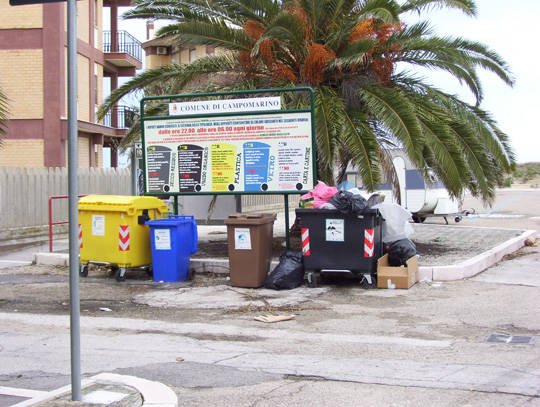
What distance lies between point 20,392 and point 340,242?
589cm

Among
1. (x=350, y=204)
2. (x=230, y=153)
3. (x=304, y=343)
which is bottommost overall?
(x=304, y=343)

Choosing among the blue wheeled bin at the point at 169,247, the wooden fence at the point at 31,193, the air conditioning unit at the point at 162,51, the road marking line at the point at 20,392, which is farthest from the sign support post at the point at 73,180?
the air conditioning unit at the point at 162,51

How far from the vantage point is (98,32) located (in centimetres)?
3011

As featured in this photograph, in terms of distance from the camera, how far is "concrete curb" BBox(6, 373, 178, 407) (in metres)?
4.58

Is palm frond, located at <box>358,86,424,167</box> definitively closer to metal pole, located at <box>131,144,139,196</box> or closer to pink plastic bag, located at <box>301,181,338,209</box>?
pink plastic bag, located at <box>301,181,338,209</box>

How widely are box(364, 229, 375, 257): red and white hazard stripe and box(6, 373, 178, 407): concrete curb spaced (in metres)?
5.30

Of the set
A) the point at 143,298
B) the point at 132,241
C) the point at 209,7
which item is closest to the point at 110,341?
the point at 143,298

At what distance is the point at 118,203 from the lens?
35.7 ft

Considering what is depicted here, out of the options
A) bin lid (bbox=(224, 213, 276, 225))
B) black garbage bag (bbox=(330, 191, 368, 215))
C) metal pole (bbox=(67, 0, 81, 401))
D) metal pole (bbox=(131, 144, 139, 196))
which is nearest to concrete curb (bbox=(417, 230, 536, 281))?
black garbage bag (bbox=(330, 191, 368, 215))

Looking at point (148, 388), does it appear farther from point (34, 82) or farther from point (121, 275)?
point (34, 82)

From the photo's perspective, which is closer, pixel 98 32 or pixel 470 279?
pixel 470 279

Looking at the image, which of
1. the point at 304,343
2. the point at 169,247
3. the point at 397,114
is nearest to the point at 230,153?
the point at 169,247

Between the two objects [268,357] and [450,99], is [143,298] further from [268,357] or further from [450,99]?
[450,99]

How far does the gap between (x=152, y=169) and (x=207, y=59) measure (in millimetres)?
3126
